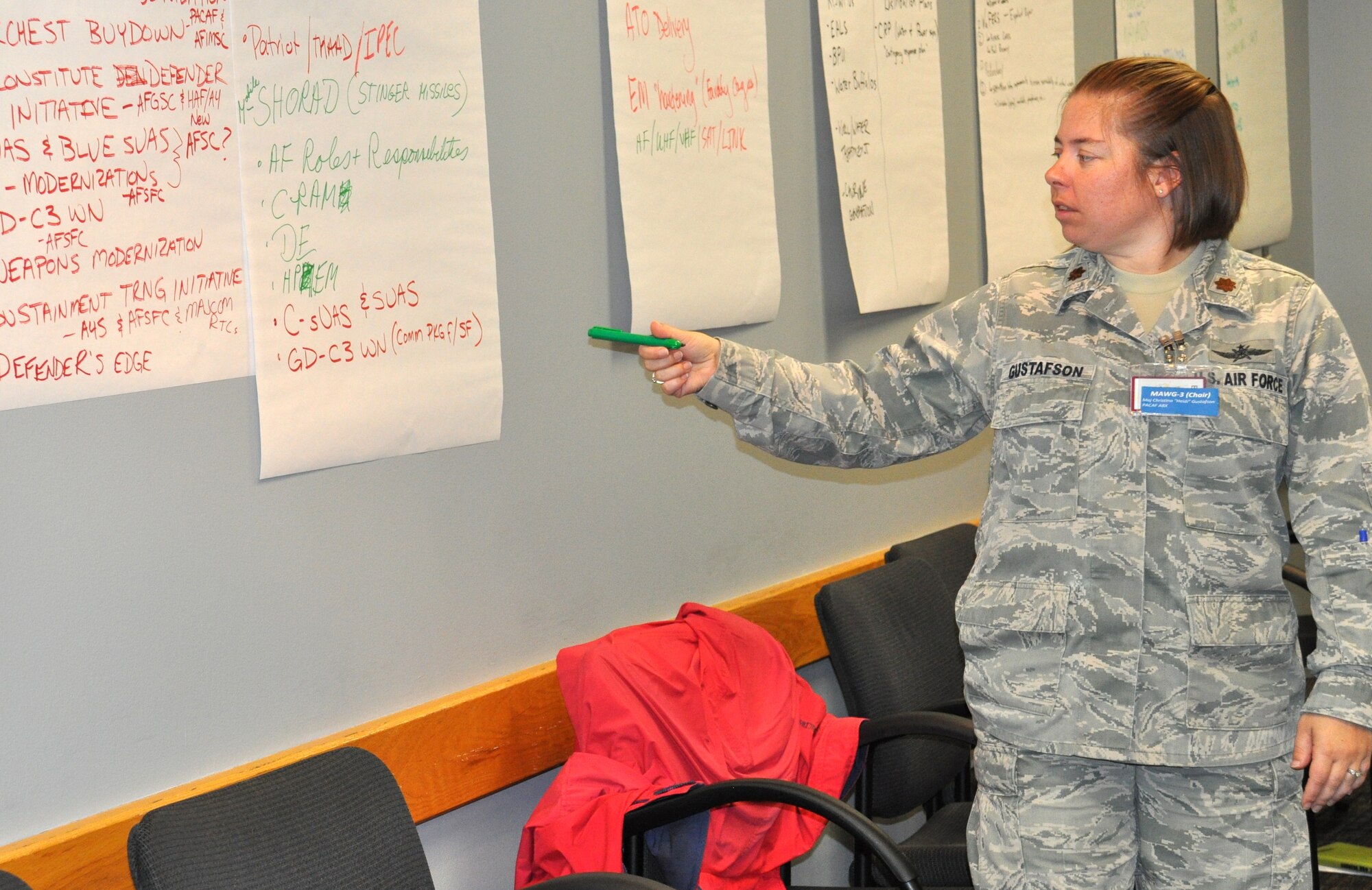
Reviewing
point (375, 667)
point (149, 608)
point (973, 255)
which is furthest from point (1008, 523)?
point (973, 255)

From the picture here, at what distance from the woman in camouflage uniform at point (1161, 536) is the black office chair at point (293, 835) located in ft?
2.19

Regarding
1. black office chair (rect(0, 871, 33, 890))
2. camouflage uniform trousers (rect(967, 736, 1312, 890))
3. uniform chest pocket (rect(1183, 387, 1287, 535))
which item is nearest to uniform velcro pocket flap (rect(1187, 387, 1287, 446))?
uniform chest pocket (rect(1183, 387, 1287, 535))

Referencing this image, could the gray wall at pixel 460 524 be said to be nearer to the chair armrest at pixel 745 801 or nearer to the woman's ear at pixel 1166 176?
the chair armrest at pixel 745 801

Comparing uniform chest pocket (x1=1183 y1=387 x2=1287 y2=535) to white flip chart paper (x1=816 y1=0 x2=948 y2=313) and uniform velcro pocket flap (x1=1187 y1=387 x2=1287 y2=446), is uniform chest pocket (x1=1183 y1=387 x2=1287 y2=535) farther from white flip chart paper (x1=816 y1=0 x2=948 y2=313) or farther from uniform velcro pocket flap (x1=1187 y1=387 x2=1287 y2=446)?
white flip chart paper (x1=816 y1=0 x2=948 y2=313)

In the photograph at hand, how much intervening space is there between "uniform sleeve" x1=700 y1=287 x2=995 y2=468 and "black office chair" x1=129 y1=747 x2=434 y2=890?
69cm

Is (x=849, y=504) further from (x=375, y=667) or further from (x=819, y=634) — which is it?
(x=375, y=667)

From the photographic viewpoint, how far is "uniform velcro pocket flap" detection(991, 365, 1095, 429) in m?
1.63

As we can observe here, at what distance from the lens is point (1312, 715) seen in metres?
1.53

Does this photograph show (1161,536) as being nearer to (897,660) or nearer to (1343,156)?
(897,660)

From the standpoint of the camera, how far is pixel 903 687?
232cm

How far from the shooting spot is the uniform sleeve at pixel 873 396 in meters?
1.73

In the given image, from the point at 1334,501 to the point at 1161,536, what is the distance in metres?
0.22

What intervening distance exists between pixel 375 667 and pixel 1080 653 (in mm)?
1010

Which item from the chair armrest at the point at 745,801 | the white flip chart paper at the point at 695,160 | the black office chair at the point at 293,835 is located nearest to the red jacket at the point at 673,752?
the chair armrest at the point at 745,801
